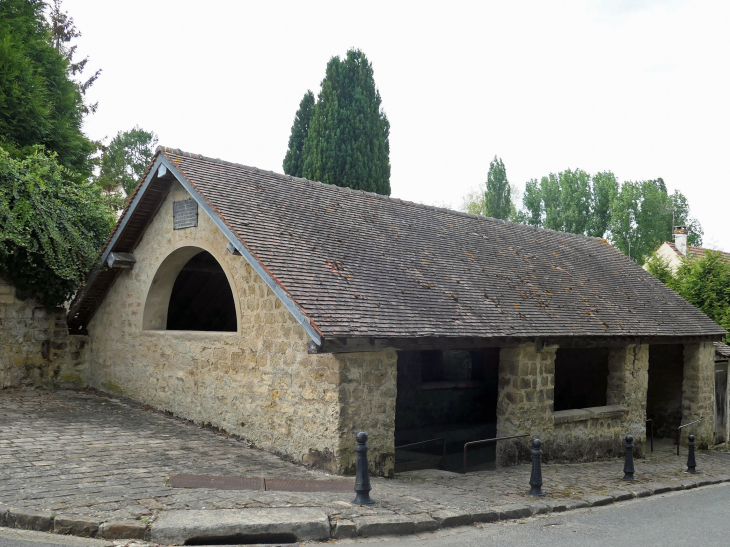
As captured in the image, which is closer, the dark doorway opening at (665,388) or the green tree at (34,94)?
the green tree at (34,94)

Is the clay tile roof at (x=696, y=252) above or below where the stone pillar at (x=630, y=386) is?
above

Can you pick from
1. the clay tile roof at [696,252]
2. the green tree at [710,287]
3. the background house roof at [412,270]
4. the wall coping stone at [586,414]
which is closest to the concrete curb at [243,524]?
the background house roof at [412,270]

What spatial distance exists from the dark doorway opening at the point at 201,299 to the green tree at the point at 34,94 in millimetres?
4559

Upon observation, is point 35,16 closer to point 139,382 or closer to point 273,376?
point 139,382

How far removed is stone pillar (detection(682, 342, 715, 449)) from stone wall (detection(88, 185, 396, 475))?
9.16m

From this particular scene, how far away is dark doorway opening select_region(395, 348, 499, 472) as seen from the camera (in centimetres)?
1251

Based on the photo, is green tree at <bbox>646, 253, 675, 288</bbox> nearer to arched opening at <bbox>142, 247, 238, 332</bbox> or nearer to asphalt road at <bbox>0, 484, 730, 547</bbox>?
asphalt road at <bbox>0, 484, 730, 547</bbox>

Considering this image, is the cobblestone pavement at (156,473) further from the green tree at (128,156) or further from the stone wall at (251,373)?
the green tree at (128,156)

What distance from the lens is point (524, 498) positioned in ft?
24.3

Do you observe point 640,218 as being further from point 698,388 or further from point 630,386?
point 630,386

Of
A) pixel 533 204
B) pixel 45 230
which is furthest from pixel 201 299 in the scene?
pixel 533 204

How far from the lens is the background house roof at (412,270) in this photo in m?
8.10

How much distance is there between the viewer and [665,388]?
14.8 m

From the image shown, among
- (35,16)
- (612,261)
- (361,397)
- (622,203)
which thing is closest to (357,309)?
(361,397)
